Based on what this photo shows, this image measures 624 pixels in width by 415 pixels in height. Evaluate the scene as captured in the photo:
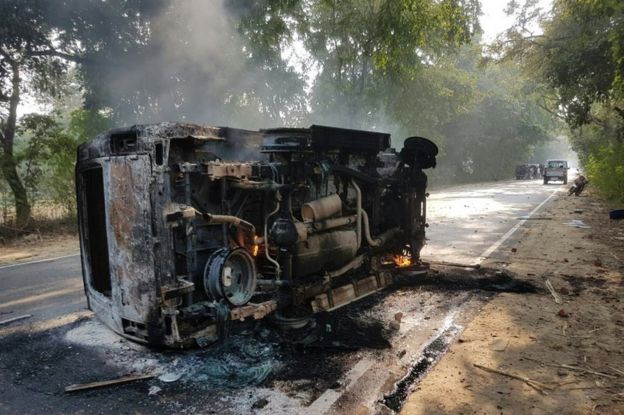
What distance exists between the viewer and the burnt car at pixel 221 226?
128 inches

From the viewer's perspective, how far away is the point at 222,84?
698 inches

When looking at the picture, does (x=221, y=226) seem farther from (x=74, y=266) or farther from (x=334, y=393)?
(x=74, y=266)

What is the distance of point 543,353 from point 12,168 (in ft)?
42.7

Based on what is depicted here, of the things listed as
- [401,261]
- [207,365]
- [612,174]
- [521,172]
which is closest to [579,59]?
[612,174]

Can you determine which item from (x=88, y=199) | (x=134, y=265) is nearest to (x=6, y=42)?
(x=88, y=199)

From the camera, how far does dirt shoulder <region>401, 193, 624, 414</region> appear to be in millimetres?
→ 2997

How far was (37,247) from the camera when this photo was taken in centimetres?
996

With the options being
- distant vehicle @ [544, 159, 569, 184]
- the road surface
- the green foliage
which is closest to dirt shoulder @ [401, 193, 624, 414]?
the road surface

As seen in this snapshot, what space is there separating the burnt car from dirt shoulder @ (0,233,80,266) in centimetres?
552

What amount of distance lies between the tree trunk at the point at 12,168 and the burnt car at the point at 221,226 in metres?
9.14

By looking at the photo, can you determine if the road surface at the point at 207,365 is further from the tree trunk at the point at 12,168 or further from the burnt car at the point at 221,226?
the tree trunk at the point at 12,168

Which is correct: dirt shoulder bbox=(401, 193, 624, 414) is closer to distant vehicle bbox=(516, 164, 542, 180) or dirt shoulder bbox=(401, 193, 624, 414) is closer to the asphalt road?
the asphalt road

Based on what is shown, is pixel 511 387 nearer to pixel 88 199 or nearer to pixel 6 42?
pixel 88 199

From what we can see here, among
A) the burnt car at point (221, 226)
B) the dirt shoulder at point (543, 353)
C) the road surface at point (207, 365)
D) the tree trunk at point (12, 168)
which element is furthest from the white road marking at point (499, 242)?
the tree trunk at point (12, 168)
